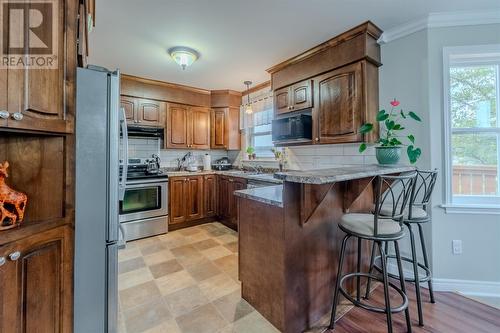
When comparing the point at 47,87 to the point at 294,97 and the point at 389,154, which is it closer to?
the point at 389,154

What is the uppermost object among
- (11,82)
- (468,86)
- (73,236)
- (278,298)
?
(468,86)

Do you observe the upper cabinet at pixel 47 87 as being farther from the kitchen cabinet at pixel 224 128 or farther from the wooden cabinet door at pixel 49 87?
the kitchen cabinet at pixel 224 128

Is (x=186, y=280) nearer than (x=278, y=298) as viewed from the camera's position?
No

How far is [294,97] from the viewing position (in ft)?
10.6

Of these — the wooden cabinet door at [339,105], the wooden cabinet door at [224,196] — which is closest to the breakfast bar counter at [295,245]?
the wooden cabinet door at [339,105]

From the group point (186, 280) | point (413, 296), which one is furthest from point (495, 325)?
point (186, 280)

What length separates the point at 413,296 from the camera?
6.90 ft

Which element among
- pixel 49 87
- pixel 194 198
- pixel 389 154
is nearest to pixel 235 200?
pixel 194 198

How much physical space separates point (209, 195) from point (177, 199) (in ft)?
2.01

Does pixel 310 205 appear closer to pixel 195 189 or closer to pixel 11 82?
pixel 11 82

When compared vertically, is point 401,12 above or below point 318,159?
above

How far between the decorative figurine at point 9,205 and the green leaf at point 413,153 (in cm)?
284

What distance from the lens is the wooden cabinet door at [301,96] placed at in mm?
3023

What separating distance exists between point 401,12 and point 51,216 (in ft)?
10.3
